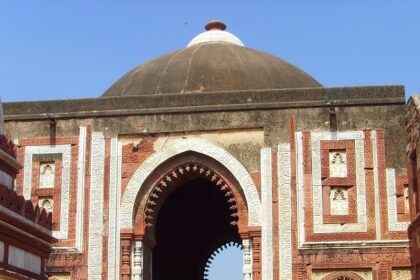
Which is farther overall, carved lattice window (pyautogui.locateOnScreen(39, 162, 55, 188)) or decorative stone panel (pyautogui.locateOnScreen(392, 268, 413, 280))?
carved lattice window (pyautogui.locateOnScreen(39, 162, 55, 188))

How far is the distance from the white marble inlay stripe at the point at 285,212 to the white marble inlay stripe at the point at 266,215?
17 centimetres

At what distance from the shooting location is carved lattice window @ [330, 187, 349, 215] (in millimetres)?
15695

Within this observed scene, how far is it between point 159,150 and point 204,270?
257 inches

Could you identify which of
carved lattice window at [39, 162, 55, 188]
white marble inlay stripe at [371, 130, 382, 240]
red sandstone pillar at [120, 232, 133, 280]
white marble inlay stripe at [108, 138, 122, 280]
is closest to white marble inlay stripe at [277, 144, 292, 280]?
white marble inlay stripe at [371, 130, 382, 240]

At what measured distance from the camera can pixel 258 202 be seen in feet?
52.4

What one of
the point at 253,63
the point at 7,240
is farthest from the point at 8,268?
the point at 253,63

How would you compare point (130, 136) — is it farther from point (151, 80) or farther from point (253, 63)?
point (253, 63)

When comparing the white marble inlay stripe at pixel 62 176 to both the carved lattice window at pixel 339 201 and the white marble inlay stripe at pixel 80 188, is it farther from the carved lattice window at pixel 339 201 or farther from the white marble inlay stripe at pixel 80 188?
the carved lattice window at pixel 339 201

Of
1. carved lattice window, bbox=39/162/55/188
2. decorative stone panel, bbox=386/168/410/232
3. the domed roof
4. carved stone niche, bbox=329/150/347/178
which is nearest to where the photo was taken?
decorative stone panel, bbox=386/168/410/232

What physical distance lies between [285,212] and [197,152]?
2008mm

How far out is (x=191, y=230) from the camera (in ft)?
70.8

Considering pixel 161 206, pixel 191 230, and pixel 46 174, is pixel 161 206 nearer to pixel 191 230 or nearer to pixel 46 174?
pixel 46 174

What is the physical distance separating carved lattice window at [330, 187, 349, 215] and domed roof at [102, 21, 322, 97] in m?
3.43

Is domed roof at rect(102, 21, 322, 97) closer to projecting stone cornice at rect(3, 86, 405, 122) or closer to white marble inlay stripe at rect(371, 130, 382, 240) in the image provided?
projecting stone cornice at rect(3, 86, 405, 122)
